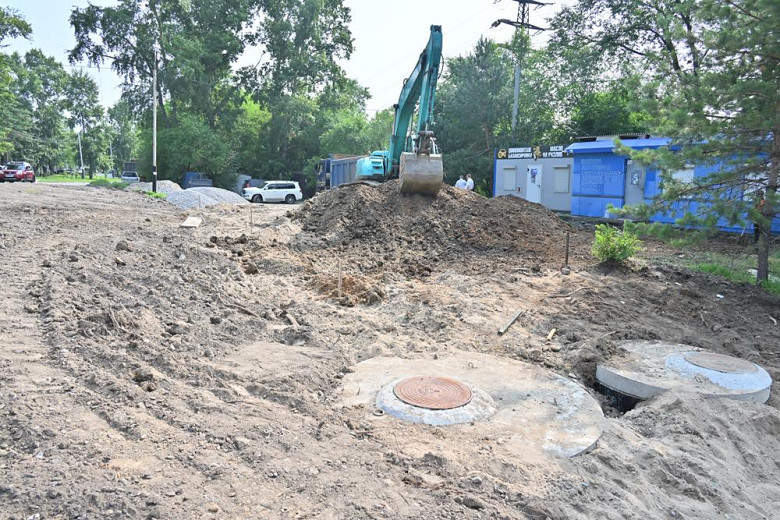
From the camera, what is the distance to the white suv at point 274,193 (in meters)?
31.7

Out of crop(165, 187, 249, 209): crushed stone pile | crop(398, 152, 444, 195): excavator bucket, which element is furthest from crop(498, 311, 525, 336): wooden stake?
crop(165, 187, 249, 209): crushed stone pile

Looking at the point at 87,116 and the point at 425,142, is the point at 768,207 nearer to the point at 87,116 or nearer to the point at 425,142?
the point at 425,142

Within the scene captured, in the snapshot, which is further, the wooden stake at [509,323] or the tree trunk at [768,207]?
the tree trunk at [768,207]

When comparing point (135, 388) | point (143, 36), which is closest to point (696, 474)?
point (135, 388)

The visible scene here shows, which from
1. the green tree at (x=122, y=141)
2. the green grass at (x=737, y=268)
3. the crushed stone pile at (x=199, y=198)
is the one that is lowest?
the green grass at (x=737, y=268)

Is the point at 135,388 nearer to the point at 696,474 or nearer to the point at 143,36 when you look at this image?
the point at 696,474

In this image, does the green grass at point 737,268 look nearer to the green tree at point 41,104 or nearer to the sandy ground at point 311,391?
the sandy ground at point 311,391

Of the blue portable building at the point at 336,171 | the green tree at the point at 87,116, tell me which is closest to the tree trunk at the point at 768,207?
the blue portable building at the point at 336,171

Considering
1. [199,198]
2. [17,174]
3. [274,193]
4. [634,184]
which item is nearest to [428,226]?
[634,184]

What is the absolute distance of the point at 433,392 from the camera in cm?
476

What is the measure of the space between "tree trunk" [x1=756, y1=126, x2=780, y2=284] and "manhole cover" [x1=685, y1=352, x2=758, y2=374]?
3417 millimetres

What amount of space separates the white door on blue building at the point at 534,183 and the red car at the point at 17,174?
3737 cm

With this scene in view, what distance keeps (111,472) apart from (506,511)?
222 centimetres

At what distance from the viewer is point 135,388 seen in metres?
4.14
